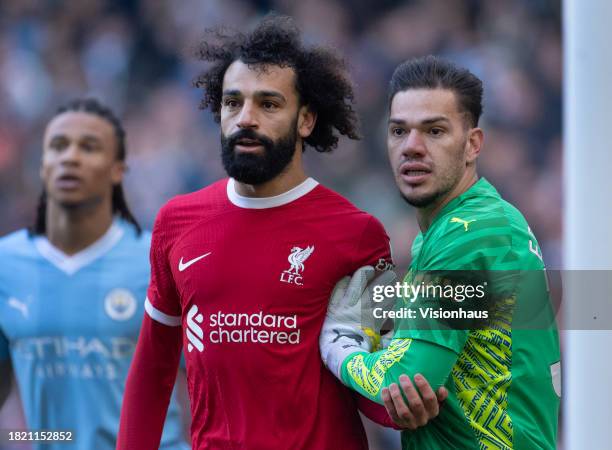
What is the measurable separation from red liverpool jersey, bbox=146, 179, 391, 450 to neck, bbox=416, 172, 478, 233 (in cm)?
21

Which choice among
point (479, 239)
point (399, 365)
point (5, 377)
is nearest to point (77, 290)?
point (5, 377)

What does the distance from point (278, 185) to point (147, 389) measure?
0.88 metres

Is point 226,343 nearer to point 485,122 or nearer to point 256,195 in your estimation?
point 256,195

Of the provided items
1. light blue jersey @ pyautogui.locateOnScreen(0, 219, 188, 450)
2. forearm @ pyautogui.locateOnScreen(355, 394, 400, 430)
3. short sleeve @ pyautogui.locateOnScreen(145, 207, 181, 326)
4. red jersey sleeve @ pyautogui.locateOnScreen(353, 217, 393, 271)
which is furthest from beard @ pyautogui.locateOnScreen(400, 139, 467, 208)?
light blue jersey @ pyautogui.locateOnScreen(0, 219, 188, 450)

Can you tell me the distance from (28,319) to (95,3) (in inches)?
98.8

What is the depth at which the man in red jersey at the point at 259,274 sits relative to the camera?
326 cm

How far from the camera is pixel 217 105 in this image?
3.88 meters

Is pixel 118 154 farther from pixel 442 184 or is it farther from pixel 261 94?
pixel 442 184

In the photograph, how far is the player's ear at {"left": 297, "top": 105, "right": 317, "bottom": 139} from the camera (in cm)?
352

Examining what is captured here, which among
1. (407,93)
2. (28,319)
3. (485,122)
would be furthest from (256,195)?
(485,122)

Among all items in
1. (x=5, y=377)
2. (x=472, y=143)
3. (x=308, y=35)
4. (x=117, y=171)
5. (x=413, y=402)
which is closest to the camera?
(x=413, y=402)

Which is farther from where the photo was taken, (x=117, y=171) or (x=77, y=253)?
(x=117, y=171)

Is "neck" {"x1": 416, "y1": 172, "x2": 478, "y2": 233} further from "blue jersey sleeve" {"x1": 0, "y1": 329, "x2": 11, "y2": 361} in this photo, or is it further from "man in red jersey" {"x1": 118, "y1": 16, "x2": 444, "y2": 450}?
"blue jersey sleeve" {"x1": 0, "y1": 329, "x2": 11, "y2": 361}

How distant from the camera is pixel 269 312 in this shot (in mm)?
3281
